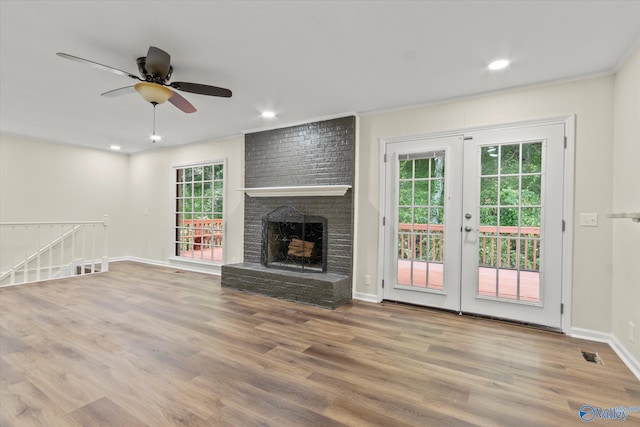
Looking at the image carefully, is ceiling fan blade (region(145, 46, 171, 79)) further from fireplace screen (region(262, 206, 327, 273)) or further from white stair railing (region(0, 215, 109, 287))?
white stair railing (region(0, 215, 109, 287))

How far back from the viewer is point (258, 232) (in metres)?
4.82

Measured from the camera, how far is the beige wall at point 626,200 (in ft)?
7.55

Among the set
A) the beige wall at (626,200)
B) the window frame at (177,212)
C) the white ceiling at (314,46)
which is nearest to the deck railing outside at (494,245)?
the beige wall at (626,200)

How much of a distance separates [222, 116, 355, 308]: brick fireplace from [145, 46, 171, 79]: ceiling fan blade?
83.9 inches

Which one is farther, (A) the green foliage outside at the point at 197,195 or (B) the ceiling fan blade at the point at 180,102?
(A) the green foliage outside at the point at 197,195

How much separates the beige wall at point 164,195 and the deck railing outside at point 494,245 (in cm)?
291

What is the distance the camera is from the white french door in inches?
119

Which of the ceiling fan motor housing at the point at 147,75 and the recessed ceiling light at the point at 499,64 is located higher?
the recessed ceiling light at the point at 499,64

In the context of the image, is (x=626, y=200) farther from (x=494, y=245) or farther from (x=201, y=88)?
(x=201, y=88)

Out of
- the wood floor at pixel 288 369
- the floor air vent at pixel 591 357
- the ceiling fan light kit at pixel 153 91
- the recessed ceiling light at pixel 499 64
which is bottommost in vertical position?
the floor air vent at pixel 591 357

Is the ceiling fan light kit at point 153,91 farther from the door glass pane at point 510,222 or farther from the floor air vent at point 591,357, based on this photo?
the floor air vent at point 591,357

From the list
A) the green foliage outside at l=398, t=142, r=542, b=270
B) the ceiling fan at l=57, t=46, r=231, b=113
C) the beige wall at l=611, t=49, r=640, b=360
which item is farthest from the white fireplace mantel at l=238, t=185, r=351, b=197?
the beige wall at l=611, t=49, r=640, b=360

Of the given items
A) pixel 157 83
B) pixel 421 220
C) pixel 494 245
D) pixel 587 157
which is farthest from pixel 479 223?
pixel 157 83

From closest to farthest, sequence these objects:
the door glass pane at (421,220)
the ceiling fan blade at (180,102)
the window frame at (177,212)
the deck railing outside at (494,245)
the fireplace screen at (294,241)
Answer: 1. the ceiling fan blade at (180,102)
2. the deck railing outside at (494,245)
3. the door glass pane at (421,220)
4. the fireplace screen at (294,241)
5. the window frame at (177,212)
